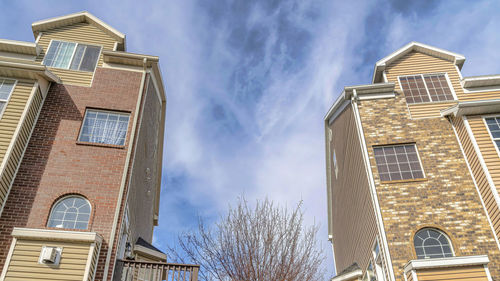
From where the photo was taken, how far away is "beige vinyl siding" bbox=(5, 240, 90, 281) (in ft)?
31.2

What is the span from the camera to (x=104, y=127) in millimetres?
12750

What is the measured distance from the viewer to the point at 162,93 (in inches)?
685

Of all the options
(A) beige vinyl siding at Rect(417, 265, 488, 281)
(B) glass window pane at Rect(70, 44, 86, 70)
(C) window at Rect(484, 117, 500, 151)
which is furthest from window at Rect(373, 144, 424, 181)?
(B) glass window pane at Rect(70, 44, 86, 70)

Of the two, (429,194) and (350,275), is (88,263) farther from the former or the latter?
(429,194)

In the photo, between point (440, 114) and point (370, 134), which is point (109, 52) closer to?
point (370, 134)

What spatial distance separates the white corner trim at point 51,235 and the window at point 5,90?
13.8 feet

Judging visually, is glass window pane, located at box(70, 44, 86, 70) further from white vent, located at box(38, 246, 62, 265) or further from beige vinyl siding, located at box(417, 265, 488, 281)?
beige vinyl siding, located at box(417, 265, 488, 281)

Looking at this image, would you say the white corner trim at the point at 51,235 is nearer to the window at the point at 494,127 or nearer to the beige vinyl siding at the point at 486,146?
the beige vinyl siding at the point at 486,146

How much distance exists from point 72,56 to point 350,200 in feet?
40.9

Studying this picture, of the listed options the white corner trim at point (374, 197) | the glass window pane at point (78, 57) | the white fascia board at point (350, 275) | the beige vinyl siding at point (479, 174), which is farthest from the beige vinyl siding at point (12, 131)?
the beige vinyl siding at point (479, 174)

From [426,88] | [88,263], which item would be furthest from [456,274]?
[88,263]

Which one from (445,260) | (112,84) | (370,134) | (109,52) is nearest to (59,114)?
(112,84)

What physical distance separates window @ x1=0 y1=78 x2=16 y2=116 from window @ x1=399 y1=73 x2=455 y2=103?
13.9m

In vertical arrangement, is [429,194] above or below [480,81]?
below
